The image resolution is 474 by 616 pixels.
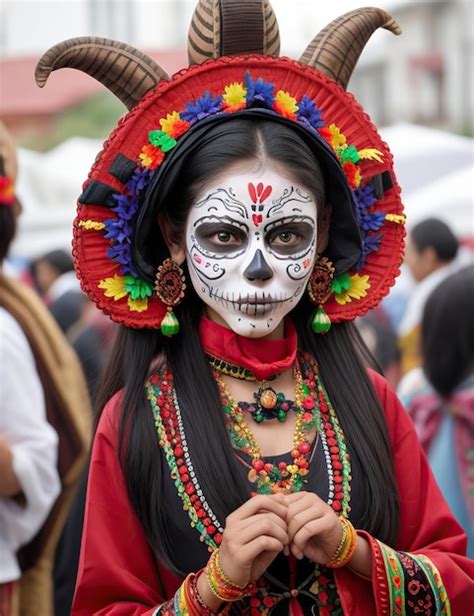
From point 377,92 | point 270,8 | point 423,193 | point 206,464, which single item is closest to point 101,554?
point 206,464

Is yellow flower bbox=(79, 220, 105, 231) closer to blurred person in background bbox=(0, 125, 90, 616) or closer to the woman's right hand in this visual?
the woman's right hand

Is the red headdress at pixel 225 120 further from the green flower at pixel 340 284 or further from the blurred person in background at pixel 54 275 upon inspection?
the blurred person in background at pixel 54 275

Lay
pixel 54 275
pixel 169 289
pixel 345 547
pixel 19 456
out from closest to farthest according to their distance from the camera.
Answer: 1. pixel 345 547
2. pixel 169 289
3. pixel 19 456
4. pixel 54 275

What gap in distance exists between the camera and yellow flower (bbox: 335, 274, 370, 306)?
2.80 m

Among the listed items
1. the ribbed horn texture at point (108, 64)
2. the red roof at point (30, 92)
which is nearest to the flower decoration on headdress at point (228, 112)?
the ribbed horn texture at point (108, 64)

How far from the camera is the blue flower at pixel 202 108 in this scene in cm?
259

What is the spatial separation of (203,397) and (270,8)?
96cm

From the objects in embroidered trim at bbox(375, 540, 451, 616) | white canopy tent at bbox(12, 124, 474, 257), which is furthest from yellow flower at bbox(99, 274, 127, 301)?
white canopy tent at bbox(12, 124, 474, 257)

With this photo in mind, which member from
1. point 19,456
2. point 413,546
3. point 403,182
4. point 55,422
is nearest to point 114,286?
point 413,546

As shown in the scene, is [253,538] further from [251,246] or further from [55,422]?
[55,422]

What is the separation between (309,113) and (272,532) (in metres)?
0.98

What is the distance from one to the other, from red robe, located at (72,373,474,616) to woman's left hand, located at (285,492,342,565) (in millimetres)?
127

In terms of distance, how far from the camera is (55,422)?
4410mm

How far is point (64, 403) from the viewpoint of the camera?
440 cm
